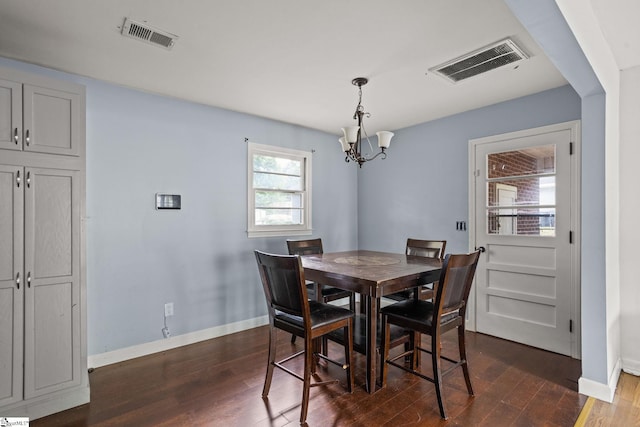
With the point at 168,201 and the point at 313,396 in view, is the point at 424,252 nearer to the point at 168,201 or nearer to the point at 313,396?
the point at 313,396

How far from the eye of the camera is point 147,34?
2.15 metres

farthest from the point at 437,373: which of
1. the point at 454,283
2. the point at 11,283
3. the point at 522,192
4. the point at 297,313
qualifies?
the point at 11,283

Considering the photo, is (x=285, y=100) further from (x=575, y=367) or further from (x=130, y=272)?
(x=575, y=367)

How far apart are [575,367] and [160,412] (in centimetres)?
321

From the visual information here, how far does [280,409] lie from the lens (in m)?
2.19

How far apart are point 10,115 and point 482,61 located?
319 centimetres

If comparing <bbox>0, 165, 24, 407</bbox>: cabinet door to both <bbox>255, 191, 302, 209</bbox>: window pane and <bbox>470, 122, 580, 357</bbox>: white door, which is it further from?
<bbox>470, 122, 580, 357</bbox>: white door

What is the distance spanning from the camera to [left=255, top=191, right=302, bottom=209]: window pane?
3.99 metres

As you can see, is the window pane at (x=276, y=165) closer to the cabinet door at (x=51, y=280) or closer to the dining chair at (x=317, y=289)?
the dining chair at (x=317, y=289)

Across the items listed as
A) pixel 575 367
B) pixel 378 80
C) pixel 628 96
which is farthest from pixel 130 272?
pixel 628 96

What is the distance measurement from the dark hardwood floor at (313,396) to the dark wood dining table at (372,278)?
299 mm

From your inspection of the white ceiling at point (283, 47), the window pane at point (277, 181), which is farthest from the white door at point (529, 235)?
the window pane at point (277, 181)

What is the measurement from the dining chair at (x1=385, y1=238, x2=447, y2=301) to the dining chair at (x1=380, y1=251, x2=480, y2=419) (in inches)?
28.4

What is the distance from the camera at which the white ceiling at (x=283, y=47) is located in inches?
74.9
